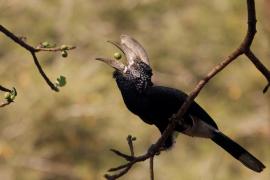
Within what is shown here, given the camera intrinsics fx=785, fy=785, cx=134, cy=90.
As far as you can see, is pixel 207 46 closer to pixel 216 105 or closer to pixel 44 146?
pixel 216 105

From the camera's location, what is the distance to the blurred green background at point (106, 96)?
6598mm

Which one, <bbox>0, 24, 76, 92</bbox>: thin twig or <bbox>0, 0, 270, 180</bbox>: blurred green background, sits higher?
<bbox>0, 0, 270, 180</bbox>: blurred green background

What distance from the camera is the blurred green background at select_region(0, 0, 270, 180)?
6.60 metres

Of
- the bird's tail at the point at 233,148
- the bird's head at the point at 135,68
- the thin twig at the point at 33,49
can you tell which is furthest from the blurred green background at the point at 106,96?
the thin twig at the point at 33,49

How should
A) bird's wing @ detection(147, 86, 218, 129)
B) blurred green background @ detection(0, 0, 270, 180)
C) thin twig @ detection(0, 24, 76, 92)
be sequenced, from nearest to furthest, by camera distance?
thin twig @ detection(0, 24, 76, 92) → bird's wing @ detection(147, 86, 218, 129) → blurred green background @ detection(0, 0, 270, 180)

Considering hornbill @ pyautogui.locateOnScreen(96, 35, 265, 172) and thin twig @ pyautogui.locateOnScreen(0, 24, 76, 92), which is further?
hornbill @ pyautogui.locateOnScreen(96, 35, 265, 172)

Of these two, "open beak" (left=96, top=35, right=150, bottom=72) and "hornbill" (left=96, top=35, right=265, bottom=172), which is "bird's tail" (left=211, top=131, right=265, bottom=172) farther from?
"open beak" (left=96, top=35, right=150, bottom=72)

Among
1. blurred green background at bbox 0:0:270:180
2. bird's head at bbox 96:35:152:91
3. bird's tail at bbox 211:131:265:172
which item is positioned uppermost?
blurred green background at bbox 0:0:270:180

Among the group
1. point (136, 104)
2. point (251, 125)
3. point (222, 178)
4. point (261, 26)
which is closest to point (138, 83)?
point (136, 104)

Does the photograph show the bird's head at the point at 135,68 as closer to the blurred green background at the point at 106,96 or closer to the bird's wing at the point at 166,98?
the bird's wing at the point at 166,98

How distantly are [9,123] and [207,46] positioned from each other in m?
2.12

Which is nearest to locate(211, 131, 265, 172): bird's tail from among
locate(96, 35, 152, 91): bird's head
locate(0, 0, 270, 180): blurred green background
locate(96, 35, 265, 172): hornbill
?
locate(96, 35, 265, 172): hornbill

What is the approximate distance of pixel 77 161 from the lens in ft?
22.6

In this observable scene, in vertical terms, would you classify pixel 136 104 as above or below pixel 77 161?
below
